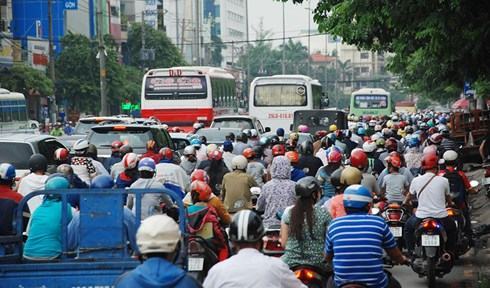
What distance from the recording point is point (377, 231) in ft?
27.7

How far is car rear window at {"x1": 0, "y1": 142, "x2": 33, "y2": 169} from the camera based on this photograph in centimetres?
1814

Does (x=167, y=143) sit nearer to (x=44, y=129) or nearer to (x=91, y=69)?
(x=44, y=129)

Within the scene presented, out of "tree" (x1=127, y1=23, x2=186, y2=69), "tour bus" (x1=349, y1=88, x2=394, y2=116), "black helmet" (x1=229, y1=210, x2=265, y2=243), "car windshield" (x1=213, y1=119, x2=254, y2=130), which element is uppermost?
"tree" (x1=127, y1=23, x2=186, y2=69)

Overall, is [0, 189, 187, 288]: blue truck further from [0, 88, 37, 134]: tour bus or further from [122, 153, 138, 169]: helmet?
[0, 88, 37, 134]: tour bus

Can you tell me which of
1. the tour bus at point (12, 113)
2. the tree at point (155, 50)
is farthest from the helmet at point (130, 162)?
the tree at point (155, 50)

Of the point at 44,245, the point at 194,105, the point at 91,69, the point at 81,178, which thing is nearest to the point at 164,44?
the point at 91,69

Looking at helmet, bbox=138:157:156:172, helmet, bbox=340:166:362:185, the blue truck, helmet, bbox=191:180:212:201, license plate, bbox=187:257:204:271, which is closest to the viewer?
the blue truck

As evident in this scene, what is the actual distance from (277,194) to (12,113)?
34292 millimetres

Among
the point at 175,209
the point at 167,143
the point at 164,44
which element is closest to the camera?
the point at 175,209

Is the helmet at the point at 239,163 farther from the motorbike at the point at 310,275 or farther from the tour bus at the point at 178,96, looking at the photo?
the tour bus at the point at 178,96

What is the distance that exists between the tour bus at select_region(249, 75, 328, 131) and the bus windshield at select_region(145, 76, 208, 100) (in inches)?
132

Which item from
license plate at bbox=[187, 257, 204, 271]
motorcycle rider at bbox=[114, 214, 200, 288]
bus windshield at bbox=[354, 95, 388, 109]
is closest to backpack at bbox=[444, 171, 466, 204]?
license plate at bbox=[187, 257, 204, 271]

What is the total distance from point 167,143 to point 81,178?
6.28 m

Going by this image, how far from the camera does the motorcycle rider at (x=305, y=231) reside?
31.4 ft
